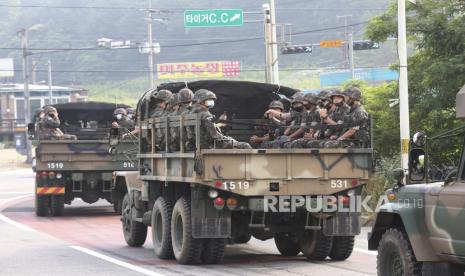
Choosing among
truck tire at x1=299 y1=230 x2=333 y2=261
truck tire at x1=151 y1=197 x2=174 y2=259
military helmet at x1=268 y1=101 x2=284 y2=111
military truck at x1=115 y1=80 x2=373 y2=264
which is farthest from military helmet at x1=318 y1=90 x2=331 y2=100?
truck tire at x1=151 y1=197 x2=174 y2=259

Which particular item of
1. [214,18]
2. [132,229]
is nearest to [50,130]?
[132,229]

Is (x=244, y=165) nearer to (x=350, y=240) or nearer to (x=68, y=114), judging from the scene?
(x=350, y=240)

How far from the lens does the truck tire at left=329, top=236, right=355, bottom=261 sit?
14133 millimetres

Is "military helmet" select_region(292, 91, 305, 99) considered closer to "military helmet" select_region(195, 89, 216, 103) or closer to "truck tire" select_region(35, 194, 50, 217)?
"military helmet" select_region(195, 89, 216, 103)

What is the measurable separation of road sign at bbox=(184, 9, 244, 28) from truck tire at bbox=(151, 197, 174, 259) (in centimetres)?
2505

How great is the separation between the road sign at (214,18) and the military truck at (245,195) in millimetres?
24902

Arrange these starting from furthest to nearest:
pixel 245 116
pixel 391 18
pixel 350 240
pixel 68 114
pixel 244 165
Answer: pixel 68 114 < pixel 391 18 < pixel 245 116 < pixel 350 240 < pixel 244 165

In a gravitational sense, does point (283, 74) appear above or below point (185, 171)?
above

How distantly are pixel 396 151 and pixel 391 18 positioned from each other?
2908mm

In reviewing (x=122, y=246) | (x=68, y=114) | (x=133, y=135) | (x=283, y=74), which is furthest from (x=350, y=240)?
(x=283, y=74)

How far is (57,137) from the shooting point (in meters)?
23.9

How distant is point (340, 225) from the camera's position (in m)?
13.6

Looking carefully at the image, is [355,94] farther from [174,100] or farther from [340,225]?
[174,100]

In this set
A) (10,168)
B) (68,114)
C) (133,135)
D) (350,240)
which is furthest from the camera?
(10,168)
